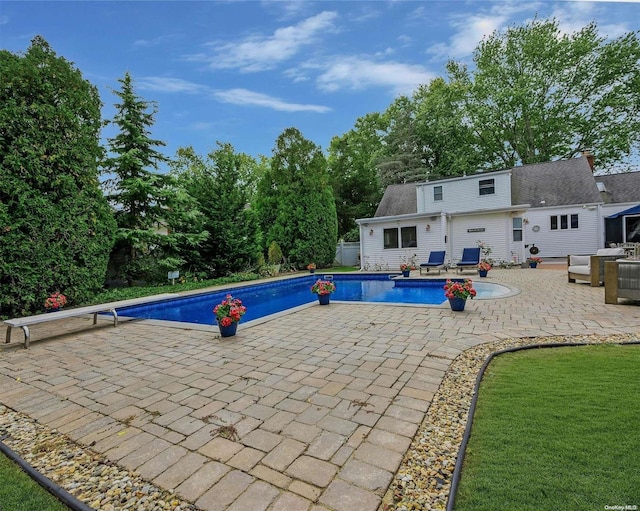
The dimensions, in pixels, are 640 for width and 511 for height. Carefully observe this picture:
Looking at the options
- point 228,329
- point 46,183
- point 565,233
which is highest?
point 46,183

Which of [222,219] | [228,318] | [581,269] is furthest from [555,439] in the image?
[222,219]

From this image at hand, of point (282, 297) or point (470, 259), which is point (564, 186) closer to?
point (470, 259)

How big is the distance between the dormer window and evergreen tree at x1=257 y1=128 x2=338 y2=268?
8045 millimetres

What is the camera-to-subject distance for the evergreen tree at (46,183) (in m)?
6.80

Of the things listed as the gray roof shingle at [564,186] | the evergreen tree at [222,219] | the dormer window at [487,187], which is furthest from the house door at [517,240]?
the evergreen tree at [222,219]

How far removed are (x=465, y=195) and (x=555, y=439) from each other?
1630cm

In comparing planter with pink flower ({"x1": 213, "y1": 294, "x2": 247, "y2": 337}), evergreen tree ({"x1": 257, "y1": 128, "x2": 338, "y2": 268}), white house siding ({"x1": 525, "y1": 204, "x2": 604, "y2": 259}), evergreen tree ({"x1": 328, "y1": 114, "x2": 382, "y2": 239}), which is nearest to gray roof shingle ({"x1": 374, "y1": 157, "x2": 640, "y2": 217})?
white house siding ({"x1": 525, "y1": 204, "x2": 604, "y2": 259})

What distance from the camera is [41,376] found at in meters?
3.69

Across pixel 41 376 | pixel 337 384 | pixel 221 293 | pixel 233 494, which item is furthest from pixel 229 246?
pixel 233 494

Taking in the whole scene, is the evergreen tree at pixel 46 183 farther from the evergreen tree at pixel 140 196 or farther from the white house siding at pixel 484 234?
the white house siding at pixel 484 234

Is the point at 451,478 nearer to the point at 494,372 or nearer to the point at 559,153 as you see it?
the point at 494,372

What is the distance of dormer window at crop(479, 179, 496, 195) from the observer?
628 inches

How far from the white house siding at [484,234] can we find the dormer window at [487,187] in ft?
7.76

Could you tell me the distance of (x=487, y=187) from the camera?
52.9 ft
